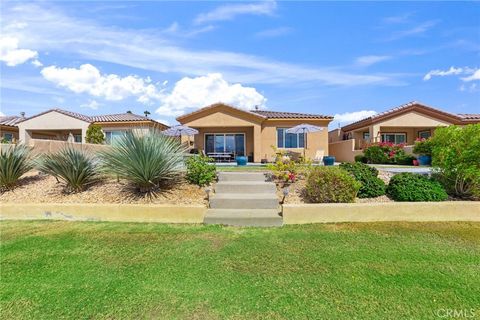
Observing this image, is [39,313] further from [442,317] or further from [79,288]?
[442,317]

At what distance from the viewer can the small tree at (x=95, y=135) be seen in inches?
989

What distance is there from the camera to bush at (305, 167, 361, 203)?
8.12 m

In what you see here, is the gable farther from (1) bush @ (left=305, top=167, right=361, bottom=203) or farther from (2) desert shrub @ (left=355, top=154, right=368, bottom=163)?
(1) bush @ (left=305, top=167, right=361, bottom=203)

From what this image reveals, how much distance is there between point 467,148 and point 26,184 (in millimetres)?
13929

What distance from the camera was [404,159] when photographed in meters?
20.8

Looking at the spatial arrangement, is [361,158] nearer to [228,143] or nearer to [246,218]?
[228,143]

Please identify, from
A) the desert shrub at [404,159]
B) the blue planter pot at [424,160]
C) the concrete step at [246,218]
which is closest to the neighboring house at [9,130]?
the concrete step at [246,218]

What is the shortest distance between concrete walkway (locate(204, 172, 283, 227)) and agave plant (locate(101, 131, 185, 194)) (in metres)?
1.62

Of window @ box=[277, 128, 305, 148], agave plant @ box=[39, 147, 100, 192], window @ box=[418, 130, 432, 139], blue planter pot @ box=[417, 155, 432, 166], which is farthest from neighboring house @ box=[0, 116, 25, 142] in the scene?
window @ box=[418, 130, 432, 139]

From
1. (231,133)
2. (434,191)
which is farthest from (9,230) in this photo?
(231,133)

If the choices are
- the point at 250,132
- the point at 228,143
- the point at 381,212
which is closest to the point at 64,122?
the point at 228,143

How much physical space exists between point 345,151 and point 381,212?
21.9m

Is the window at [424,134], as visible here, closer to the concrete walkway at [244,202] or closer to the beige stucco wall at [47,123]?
the concrete walkway at [244,202]

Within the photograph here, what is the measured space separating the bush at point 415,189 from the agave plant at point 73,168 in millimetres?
9266
